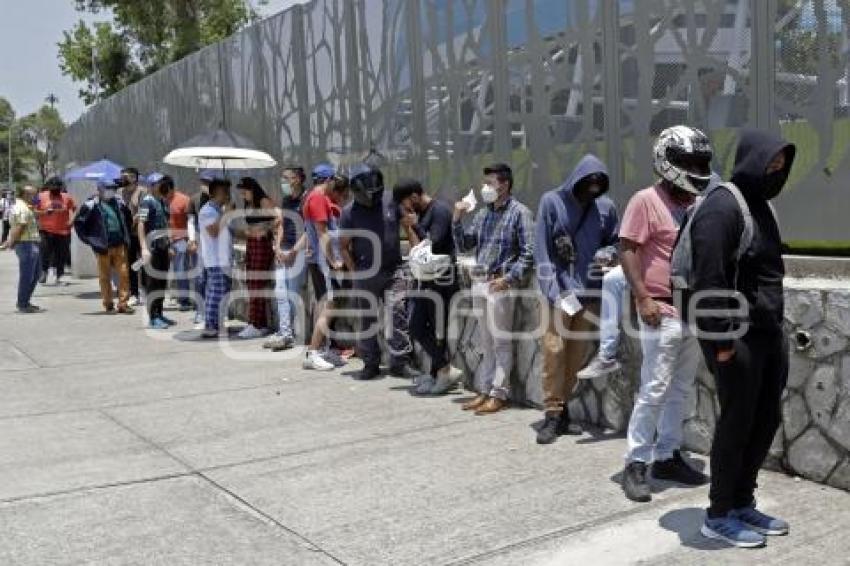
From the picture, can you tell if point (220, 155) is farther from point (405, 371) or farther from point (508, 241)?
point (508, 241)

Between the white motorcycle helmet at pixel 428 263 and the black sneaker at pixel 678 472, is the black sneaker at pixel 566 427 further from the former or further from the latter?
the white motorcycle helmet at pixel 428 263

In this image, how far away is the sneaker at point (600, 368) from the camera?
5629mm

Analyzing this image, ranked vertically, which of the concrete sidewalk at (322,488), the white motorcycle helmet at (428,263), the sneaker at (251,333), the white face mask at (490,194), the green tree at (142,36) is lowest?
the concrete sidewalk at (322,488)

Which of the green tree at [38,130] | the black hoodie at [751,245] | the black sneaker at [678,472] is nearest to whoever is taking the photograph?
the black hoodie at [751,245]

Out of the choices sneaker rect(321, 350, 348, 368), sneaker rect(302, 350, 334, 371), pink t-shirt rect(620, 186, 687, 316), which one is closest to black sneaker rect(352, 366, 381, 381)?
sneaker rect(302, 350, 334, 371)

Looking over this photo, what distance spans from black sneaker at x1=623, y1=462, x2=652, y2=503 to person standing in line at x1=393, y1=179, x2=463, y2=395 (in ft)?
8.75

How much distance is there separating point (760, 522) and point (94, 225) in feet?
32.5

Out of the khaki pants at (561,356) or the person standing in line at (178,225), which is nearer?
the khaki pants at (561,356)

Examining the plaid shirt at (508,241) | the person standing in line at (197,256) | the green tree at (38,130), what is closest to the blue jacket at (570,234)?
the plaid shirt at (508,241)

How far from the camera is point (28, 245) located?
12828 millimetres

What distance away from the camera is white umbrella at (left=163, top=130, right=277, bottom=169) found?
1162 centimetres

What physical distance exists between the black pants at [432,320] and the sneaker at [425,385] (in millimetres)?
70

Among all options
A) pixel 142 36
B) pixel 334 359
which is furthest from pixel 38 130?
pixel 334 359

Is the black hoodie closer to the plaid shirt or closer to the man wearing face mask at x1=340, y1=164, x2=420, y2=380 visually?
the plaid shirt
